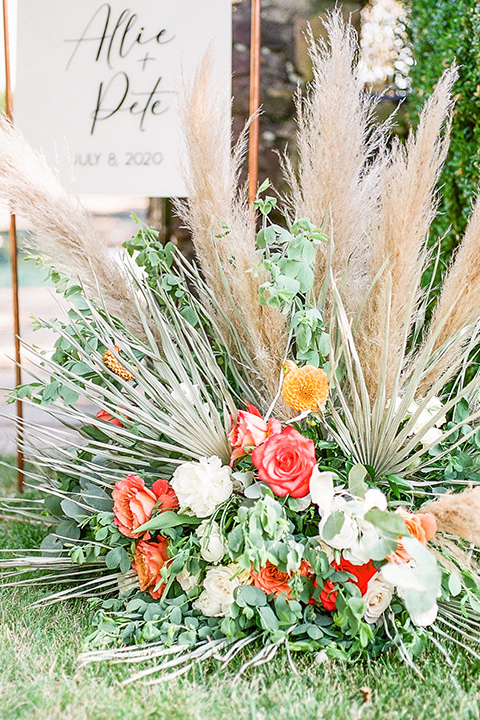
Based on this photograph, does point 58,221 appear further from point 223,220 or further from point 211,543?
point 211,543

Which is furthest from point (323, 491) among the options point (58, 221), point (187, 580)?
point (58, 221)

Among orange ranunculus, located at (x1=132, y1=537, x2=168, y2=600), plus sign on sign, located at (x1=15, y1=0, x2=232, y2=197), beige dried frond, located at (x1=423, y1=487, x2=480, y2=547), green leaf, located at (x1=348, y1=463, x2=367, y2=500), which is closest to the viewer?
beige dried frond, located at (x1=423, y1=487, x2=480, y2=547)

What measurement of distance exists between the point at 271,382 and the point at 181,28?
95 centimetres

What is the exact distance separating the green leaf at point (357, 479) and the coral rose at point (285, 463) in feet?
0.19

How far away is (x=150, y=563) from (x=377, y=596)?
1.07 feet

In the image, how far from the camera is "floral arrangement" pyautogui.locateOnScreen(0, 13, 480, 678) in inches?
34.0

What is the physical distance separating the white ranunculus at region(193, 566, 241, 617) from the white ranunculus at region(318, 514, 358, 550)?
0.52ft

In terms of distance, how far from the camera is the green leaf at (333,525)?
0.83 m

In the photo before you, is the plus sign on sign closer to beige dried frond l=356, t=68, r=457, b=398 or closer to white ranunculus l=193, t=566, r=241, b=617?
beige dried frond l=356, t=68, r=457, b=398

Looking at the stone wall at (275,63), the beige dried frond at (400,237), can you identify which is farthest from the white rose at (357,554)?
the stone wall at (275,63)

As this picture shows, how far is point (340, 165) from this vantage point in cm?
90

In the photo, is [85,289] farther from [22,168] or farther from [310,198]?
[310,198]

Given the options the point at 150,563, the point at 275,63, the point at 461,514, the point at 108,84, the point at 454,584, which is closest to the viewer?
the point at 461,514

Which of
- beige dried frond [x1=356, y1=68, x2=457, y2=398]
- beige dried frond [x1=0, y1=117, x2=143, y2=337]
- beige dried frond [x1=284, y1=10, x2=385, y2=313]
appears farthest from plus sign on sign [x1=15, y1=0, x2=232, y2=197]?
beige dried frond [x1=356, y1=68, x2=457, y2=398]
